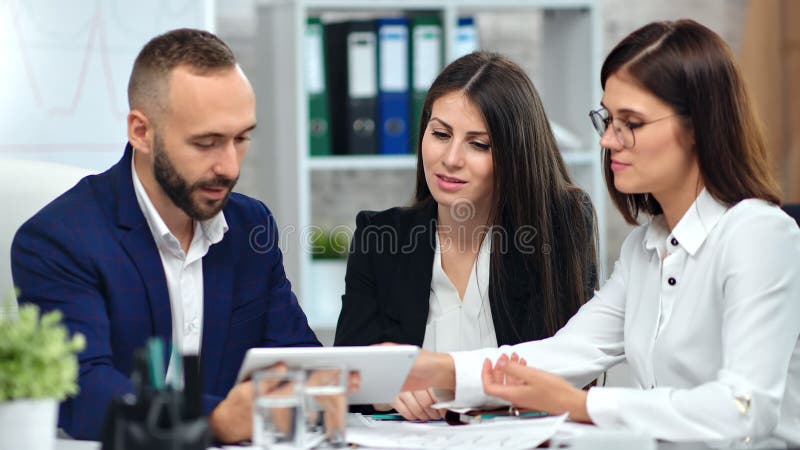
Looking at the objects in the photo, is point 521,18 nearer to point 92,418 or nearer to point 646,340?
point 646,340

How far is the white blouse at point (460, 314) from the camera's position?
6.83ft

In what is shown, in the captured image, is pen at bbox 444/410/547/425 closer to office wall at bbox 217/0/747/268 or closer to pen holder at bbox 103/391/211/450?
pen holder at bbox 103/391/211/450

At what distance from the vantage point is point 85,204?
1713 mm

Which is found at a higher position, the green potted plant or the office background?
the office background

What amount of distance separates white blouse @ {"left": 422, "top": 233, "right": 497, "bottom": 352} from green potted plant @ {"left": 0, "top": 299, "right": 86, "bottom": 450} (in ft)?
3.40

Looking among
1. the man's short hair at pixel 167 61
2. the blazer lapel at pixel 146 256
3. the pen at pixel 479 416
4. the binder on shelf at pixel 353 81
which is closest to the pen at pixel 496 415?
the pen at pixel 479 416

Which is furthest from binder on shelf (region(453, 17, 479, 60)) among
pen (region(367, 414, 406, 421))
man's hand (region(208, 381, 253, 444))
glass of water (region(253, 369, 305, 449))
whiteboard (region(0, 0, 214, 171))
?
glass of water (region(253, 369, 305, 449))

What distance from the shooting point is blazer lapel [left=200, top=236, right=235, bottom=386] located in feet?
5.85

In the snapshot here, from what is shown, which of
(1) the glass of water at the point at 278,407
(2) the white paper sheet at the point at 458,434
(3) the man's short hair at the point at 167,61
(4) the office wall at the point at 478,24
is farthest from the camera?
(4) the office wall at the point at 478,24

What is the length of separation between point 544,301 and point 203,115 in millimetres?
801

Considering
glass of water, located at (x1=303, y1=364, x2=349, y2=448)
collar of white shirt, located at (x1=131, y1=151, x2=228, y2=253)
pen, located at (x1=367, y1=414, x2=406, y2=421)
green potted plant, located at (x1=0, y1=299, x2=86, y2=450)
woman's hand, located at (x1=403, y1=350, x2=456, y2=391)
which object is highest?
collar of white shirt, located at (x1=131, y1=151, x2=228, y2=253)

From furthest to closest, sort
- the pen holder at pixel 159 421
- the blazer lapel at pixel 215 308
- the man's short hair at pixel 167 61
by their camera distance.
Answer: the blazer lapel at pixel 215 308 → the man's short hair at pixel 167 61 → the pen holder at pixel 159 421

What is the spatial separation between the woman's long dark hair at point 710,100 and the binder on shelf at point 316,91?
5.52ft

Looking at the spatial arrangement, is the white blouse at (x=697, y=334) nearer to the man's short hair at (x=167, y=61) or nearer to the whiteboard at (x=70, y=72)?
the man's short hair at (x=167, y=61)
